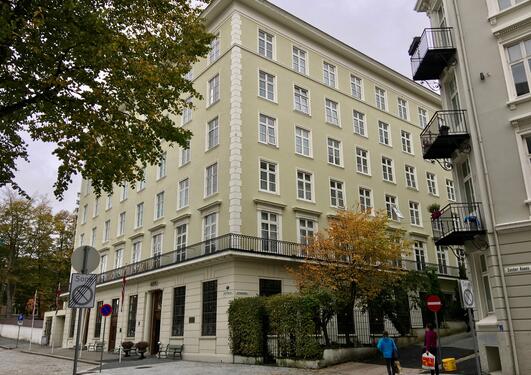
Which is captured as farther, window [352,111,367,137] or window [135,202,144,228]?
window [135,202,144,228]

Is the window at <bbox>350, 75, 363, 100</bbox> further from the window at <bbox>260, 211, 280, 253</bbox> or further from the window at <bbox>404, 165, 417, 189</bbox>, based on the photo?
the window at <bbox>260, 211, 280, 253</bbox>

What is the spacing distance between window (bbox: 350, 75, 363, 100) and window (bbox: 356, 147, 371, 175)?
441 centimetres

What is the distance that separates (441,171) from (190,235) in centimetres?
2398

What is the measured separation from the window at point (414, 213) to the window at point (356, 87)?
9280 mm

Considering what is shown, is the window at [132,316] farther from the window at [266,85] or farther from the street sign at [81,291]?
the street sign at [81,291]

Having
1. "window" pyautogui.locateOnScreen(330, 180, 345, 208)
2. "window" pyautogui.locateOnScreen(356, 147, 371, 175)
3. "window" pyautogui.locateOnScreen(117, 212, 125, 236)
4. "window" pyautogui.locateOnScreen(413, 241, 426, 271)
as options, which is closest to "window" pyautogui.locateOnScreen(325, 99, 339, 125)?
"window" pyautogui.locateOnScreen(356, 147, 371, 175)

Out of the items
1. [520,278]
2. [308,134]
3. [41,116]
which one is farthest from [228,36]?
[520,278]

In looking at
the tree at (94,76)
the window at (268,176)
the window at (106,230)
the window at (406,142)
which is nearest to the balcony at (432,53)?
the tree at (94,76)

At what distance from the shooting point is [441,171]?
135 feet

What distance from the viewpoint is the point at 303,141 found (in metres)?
30.9

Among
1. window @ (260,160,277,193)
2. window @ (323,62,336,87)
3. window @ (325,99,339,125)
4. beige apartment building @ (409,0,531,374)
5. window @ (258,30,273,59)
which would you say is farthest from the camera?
window @ (323,62,336,87)

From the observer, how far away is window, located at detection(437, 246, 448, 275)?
36.6 m

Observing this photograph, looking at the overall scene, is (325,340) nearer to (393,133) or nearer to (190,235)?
(190,235)

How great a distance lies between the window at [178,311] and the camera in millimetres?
27844
